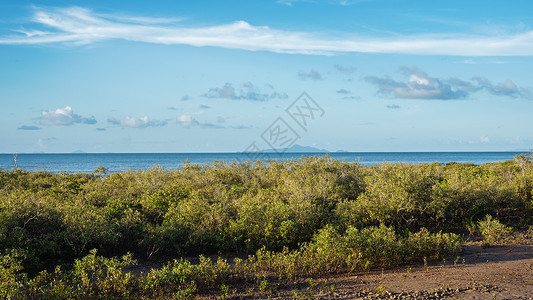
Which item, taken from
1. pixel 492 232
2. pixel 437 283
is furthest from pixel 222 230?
pixel 492 232

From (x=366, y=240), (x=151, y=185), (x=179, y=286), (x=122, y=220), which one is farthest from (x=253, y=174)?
(x=179, y=286)

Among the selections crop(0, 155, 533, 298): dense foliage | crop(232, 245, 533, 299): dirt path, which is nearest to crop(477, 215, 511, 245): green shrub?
crop(0, 155, 533, 298): dense foliage

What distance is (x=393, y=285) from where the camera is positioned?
8.86m

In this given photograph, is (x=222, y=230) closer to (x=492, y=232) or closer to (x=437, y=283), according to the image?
(x=437, y=283)

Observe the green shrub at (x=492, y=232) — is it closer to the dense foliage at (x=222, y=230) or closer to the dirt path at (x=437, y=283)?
the dense foliage at (x=222, y=230)

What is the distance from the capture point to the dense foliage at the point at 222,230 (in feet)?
28.7

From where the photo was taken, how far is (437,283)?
351 inches

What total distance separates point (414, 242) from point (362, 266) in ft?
6.21

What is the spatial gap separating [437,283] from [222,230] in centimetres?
609

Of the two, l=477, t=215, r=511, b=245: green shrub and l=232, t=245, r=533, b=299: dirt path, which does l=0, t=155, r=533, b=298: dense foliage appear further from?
l=232, t=245, r=533, b=299: dirt path

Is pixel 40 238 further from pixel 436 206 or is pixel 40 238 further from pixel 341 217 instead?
pixel 436 206

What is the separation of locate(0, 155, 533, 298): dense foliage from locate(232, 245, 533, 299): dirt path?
0.60 metres

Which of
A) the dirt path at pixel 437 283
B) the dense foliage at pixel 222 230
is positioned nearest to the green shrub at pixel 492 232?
the dense foliage at pixel 222 230

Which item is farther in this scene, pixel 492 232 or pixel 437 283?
pixel 492 232
